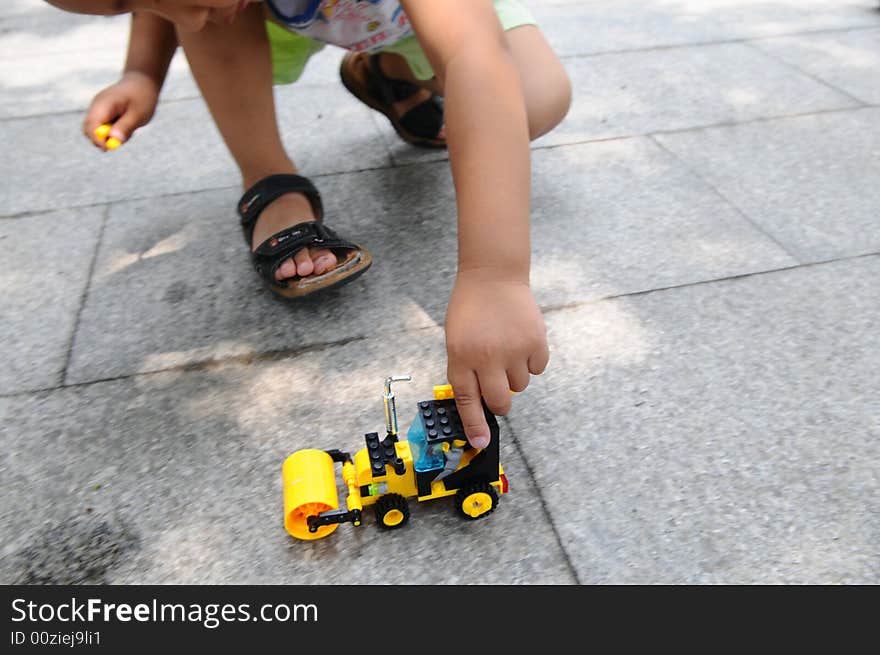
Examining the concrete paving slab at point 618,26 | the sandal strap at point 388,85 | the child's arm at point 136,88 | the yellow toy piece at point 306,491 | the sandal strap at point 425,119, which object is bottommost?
the concrete paving slab at point 618,26

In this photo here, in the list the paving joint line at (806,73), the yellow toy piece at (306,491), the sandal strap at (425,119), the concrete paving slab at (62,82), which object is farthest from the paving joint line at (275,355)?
the concrete paving slab at (62,82)

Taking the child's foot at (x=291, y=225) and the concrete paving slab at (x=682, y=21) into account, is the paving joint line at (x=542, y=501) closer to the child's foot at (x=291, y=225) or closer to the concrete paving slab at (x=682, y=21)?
the child's foot at (x=291, y=225)

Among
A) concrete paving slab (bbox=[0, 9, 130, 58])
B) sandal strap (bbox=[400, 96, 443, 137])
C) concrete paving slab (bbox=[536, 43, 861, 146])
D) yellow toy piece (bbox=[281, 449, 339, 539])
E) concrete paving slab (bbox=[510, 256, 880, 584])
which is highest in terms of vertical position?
concrete paving slab (bbox=[0, 9, 130, 58])

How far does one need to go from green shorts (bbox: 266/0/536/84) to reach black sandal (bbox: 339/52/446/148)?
132 mm

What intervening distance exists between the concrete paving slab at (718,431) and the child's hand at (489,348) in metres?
0.23

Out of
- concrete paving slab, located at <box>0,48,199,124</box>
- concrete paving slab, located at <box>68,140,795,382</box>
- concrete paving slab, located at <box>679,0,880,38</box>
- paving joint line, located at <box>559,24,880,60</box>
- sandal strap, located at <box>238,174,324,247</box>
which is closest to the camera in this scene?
concrete paving slab, located at <box>68,140,795,382</box>

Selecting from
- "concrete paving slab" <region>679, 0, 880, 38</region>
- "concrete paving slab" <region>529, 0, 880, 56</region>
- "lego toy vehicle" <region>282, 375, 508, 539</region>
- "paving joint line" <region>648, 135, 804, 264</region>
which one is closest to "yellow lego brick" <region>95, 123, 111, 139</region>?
"lego toy vehicle" <region>282, 375, 508, 539</region>

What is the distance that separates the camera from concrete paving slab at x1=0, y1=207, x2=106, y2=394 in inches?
61.1

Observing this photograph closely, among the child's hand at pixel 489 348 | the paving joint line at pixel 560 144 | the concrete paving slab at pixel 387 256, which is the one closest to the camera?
the child's hand at pixel 489 348

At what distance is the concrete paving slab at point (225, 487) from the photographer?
1123mm

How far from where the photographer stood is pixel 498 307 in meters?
1.07

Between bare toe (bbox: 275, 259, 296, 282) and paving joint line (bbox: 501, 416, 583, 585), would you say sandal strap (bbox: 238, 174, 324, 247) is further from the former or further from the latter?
paving joint line (bbox: 501, 416, 583, 585)

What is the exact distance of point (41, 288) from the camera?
1.79 metres

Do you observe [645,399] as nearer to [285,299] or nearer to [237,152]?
[285,299]
